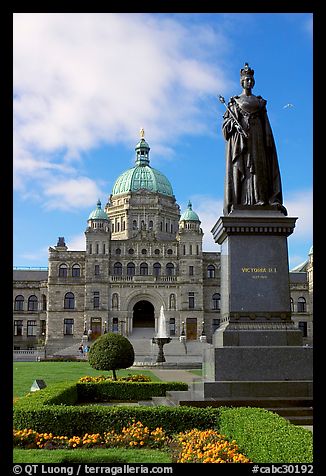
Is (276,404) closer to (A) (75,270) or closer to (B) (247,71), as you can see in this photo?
(B) (247,71)

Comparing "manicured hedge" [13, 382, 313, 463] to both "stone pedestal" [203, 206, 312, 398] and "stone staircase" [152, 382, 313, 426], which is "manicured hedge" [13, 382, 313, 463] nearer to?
"stone staircase" [152, 382, 313, 426]

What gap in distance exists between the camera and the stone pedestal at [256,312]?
40.5 ft

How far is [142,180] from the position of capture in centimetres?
10075

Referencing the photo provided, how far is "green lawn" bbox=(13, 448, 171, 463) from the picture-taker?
8070mm

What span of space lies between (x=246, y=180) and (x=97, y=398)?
918cm

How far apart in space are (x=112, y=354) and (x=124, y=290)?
202ft

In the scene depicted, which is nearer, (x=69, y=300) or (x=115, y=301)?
(x=115, y=301)

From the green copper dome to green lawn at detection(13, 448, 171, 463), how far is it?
90979 millimetres

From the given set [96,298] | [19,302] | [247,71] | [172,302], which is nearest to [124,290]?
[96,298]

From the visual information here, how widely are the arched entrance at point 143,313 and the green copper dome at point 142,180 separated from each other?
19447 mm

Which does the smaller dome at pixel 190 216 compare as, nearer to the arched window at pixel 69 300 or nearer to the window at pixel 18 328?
the arched window at pixel 69 300

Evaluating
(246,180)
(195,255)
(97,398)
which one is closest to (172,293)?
(195,255)

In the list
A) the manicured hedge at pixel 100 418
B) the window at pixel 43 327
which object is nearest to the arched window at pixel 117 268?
the window at pixel 43 327
